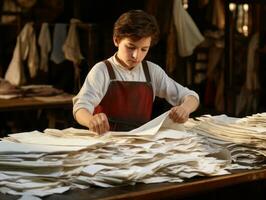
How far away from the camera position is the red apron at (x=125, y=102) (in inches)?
111

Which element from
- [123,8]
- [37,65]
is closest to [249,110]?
[123,8]

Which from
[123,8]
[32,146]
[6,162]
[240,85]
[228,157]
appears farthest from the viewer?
[240,85]

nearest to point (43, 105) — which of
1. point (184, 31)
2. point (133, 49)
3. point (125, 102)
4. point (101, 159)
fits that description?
point (184, 31)

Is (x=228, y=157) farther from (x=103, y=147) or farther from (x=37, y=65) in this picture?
(x=37, y=65)

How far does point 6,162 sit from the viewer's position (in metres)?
1.86

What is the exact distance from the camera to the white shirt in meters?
2.67

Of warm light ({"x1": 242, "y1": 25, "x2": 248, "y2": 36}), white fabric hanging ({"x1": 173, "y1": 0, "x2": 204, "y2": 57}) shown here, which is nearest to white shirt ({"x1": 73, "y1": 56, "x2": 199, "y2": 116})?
white fabric hanging ({"x1": 173, "y1": 0, "x2": 204, "y2": 57})

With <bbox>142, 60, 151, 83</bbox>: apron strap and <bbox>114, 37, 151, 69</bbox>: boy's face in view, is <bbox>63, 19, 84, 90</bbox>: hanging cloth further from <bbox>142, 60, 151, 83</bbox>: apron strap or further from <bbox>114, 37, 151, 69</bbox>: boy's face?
<bbox>114, 37, 151, 69</bbox>: boy's face

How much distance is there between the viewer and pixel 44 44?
613 centimetres

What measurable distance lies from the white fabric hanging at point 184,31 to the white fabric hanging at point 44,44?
1.43 m

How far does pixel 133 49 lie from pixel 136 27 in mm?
109

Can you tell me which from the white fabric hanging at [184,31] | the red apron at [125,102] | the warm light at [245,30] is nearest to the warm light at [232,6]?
the warm light at [245,30]

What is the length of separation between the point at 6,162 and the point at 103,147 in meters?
0.37

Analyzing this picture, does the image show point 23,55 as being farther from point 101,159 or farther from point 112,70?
point 101,159
